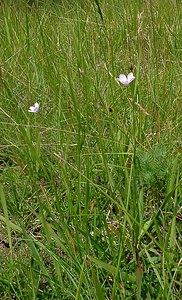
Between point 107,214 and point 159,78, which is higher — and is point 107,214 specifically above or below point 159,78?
below

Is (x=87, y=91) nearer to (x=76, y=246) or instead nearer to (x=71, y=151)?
(x=71, y=151)

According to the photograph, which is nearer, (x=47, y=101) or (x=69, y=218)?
(x=69, y=218)

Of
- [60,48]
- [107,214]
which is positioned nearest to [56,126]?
[107,214]

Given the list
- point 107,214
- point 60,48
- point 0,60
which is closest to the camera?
point 107,214

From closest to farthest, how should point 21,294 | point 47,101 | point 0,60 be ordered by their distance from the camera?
point 21,294 → point 47,101 → point 0,60

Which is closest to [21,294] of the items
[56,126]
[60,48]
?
[56,126]

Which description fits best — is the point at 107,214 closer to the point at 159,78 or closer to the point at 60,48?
the point at 159,78
